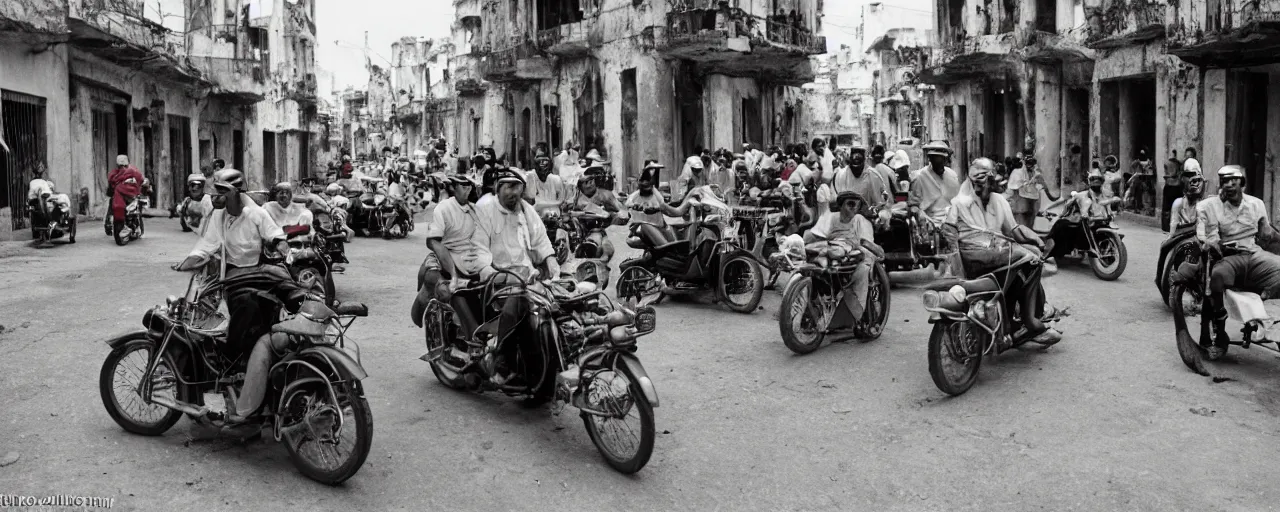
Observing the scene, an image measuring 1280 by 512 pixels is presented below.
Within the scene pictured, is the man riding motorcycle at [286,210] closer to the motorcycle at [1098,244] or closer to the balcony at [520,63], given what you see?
the motorcycle at [1098,244]

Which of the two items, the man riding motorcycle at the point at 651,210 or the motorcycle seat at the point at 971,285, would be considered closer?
the motorcycle seat at the point at 971,285

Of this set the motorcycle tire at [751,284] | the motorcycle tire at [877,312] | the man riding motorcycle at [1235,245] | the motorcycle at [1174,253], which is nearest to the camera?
the man riding motorcycle at [1235,245]

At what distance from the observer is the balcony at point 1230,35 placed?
50.0ft

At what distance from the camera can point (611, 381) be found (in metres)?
5.16

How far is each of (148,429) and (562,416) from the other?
219 cm

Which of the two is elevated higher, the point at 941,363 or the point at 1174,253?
the point at 1174,253

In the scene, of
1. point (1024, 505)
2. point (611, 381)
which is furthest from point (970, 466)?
point (611, 381)

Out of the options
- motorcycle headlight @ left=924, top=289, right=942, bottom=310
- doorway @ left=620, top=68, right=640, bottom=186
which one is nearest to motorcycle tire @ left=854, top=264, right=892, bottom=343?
motorcycle headlight @ left=924, top=289, right=942, bottom=310

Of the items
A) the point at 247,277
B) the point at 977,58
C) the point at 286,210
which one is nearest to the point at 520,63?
the point at 977,58

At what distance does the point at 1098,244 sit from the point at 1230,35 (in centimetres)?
646

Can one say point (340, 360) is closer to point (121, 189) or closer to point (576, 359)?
point (576, 359)

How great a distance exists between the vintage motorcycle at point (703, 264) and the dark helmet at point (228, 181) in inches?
196

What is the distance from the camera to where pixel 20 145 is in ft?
58.1

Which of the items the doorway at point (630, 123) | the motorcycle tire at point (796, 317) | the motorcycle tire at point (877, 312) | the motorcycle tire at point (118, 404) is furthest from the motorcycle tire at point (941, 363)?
the doorway at point (630, 123)
